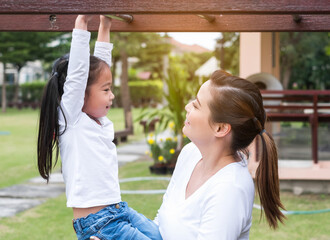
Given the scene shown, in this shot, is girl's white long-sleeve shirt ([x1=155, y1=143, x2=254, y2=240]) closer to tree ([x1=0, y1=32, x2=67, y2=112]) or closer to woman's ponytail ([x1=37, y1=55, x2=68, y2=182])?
woman's ponytail ([x1=37, y1=55, x2=68, y2=182])

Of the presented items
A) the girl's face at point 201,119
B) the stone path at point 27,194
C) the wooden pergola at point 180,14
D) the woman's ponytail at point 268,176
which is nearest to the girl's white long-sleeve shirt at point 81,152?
the wooden pergola at point 180,14

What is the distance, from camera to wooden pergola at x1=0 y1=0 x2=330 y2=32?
1.30 metres

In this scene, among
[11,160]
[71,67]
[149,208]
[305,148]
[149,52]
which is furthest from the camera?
[149,52]

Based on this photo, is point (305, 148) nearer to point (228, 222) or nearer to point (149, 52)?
point (228, 222)

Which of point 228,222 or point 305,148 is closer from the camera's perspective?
point 228,222

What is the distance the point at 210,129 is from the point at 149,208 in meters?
3.66

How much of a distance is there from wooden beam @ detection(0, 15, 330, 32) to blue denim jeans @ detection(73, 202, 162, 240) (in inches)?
26.1

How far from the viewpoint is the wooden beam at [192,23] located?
6.11ft

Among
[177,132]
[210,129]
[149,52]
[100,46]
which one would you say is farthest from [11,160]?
[149,52]

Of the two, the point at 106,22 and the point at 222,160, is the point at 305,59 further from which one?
the point at 222,160

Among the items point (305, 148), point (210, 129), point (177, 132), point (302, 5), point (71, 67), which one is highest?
point (302, 5)

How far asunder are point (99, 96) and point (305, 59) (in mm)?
23925

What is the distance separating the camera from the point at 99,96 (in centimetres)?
199

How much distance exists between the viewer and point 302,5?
1.29m
